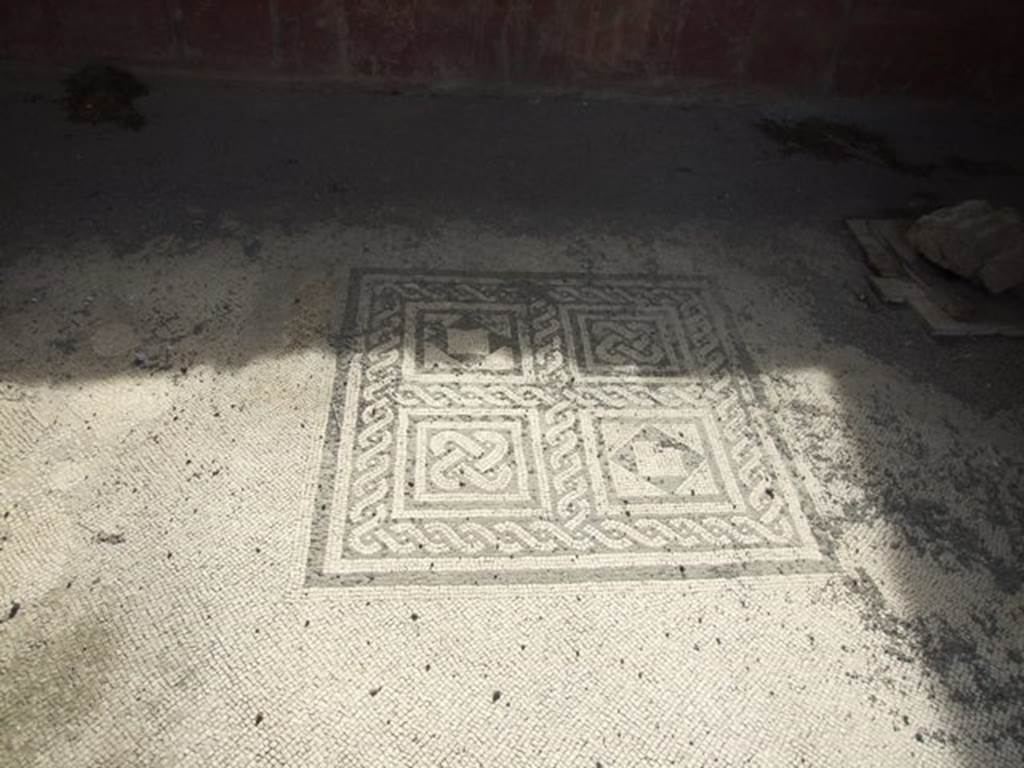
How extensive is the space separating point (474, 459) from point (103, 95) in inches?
102

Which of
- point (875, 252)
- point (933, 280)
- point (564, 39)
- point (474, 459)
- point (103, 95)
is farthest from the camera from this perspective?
point (564, 39)

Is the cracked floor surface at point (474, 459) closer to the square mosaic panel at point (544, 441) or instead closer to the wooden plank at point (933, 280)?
the square mosaic panel at point (544, 441)

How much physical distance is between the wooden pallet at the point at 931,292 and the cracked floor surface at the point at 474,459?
0.27 feet

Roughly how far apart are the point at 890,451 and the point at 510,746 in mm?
1527

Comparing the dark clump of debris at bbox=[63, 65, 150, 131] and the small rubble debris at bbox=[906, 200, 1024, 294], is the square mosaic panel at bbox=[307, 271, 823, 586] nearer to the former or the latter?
the small rubble debris at bbox=[906, 200, 1024, 294]

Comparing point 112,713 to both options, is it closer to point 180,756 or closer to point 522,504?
point 180,756

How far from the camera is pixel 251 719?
5.74 ft

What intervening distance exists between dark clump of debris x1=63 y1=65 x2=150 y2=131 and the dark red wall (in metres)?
0.12

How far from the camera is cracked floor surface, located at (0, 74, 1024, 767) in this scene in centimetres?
182

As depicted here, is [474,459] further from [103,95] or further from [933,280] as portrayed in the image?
[103,95]

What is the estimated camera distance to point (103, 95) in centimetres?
359

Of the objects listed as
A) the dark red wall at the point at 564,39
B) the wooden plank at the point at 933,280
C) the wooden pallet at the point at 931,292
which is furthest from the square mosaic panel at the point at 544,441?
the dark red wall at the point at 564,39

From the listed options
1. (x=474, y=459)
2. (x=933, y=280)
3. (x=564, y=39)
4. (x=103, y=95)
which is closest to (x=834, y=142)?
(x=933, y=280)

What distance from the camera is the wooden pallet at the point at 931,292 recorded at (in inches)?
117
